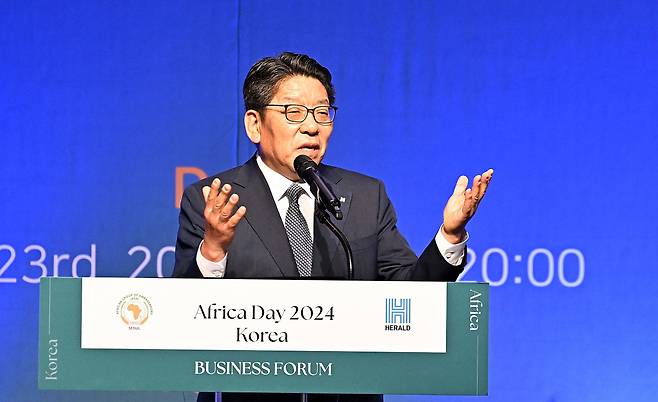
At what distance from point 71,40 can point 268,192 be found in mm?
1584

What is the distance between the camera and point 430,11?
3.77 m

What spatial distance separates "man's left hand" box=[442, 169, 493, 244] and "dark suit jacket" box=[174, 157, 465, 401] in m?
0.06

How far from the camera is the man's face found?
8.16 ft

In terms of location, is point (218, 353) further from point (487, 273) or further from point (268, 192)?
point (487, 273)

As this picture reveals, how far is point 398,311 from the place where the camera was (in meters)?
1.89

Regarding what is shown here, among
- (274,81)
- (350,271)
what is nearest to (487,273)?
(274,81)

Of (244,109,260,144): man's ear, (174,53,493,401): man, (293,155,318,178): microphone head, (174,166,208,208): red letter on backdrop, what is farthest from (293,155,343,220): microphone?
(174,166,208,208): red letter on backdrop

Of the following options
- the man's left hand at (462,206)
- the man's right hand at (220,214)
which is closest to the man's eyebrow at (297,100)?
the man's left hand at (462,206)

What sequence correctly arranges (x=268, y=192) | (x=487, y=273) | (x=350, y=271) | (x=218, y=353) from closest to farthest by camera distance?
1. (x=218, y=353)
2. (x=350, y=271)
3. (x=268, y=192)
4. (x=487, y=273)

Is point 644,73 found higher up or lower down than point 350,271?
higher up

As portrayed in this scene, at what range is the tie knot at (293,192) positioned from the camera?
8.30ft

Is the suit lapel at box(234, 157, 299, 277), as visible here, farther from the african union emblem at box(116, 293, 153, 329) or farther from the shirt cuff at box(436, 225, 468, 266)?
the african union emblem at box(116, 293, 153, 329)

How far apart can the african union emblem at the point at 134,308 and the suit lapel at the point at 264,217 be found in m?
0.53

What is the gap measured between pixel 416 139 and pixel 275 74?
1.29 meters
